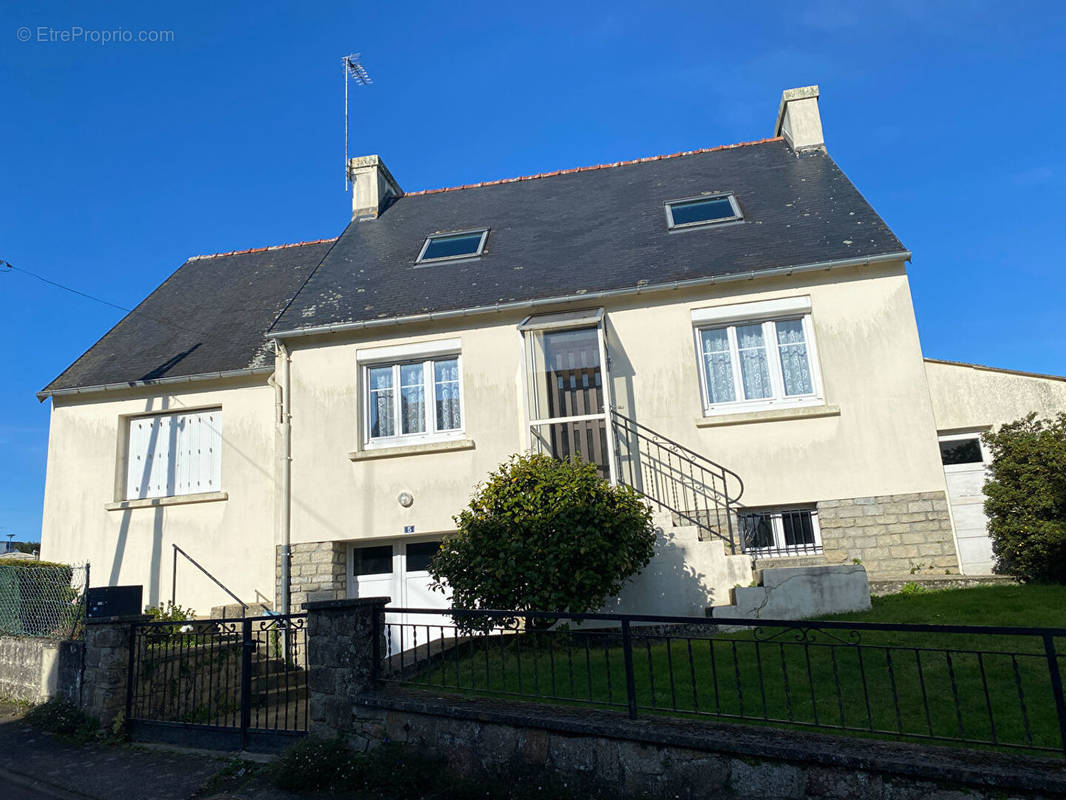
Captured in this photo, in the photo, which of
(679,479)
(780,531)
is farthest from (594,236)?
(780,531)

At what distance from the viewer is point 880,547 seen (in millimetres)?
10164

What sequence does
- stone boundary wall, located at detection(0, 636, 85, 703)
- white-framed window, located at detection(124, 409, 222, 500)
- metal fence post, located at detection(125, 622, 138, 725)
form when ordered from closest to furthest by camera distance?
1. metal fence post, located at detection(125, 622, 138, 725)
2. stone boundary wall, located at detection(0, 636, 85, 703)
3. white-framed window, located at detection(124, 409, 222, 500)

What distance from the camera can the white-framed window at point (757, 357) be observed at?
35.9 ft

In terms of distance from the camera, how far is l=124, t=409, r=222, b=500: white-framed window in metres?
13.1

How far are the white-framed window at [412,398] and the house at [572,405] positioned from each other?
0.04 metres

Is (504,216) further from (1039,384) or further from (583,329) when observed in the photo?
(1039,384)

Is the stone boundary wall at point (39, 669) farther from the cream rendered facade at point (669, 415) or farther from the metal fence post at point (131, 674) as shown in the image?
the cream rendered facade at point (669, 415)

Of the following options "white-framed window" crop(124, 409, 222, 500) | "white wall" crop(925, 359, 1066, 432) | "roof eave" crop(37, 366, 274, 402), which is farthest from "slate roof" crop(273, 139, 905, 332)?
"white wall" crop(925, 359, 1066, 432)

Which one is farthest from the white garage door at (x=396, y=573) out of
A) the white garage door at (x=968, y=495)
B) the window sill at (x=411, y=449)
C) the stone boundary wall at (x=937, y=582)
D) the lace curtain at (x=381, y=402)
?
the white garage door at (x=968, y=495)

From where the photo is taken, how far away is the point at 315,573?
11.4 m

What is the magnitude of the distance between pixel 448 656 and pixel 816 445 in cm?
578

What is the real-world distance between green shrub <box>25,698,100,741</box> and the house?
3191 mm

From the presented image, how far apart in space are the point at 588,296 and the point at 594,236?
2.37 m

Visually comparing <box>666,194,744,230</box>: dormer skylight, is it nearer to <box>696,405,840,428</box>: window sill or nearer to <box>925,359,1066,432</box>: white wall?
<box>696,405,840,428</box>: window sill
